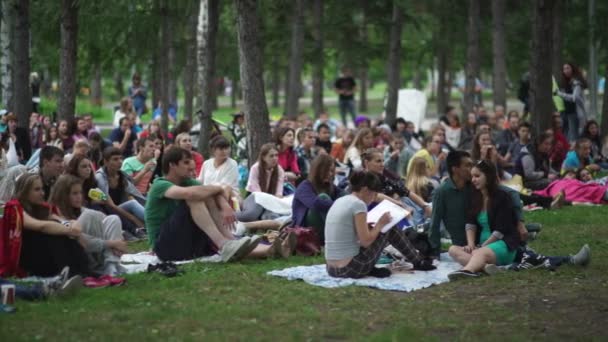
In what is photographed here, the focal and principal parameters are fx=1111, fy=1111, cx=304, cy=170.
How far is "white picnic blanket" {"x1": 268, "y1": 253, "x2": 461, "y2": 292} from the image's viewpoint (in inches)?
409

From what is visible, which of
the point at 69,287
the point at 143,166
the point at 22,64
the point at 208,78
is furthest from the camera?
the point at 208,78

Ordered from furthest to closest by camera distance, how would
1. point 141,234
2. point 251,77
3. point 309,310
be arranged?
point 251,77 < point 141,234 < point 309,310

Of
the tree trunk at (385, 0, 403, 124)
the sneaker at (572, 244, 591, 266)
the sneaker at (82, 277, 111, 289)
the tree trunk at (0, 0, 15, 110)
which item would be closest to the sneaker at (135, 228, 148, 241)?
the sneaker at (82, 277, 111, 289)

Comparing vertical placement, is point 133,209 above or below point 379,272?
above

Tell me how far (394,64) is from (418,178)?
14.4 metres

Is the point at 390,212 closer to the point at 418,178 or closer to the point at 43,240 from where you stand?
the point at 43,240

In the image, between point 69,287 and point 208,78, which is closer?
point 69,287

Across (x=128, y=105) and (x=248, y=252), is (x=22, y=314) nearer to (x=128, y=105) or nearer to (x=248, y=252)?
(x=248, y=252)

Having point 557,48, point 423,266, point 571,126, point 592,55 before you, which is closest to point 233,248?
point 423,266

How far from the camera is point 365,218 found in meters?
10.6

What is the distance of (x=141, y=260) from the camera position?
1202 centimetres

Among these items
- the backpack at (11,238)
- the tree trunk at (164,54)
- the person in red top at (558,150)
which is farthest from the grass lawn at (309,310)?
the tree trunk at (164,54)

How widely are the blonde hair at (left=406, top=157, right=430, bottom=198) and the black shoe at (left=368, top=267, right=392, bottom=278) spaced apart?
4129 mm

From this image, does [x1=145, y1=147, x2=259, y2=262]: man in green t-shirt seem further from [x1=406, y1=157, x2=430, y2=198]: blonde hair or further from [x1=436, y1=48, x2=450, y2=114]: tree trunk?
[x1=436, y1=48, x2=450, y2=114]: tree trunk
